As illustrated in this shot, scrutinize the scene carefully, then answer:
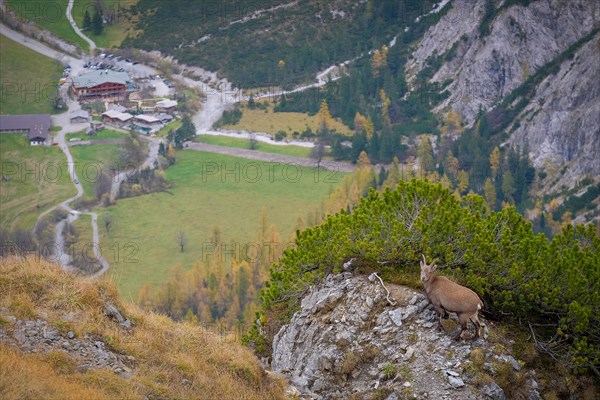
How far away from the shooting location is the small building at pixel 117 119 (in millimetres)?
137625

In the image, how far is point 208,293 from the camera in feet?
265

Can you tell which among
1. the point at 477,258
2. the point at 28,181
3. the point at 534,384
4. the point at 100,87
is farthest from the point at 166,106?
the point at 534,384

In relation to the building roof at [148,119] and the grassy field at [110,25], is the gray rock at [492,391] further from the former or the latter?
the grassy field at [110,25]

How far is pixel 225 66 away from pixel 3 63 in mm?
46840

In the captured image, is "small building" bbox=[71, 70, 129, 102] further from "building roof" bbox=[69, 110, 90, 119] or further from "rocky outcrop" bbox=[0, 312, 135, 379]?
"rocky outcrop" bbox=[0, 312, 135, 379]

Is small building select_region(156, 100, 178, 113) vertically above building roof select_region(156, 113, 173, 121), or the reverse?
small building select_region(156, 100, 178, 113)

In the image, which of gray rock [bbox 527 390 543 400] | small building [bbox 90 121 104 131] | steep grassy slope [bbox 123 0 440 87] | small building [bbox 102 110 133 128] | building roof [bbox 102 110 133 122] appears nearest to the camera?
gray rock [bbox 527 390 543 400]

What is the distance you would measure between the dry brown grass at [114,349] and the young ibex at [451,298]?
5736mm

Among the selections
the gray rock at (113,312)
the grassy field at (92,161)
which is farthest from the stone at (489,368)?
the grassy field at (92,161)

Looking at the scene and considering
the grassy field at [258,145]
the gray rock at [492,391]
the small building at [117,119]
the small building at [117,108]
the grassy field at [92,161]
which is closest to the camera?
the gray rock at [492,391]

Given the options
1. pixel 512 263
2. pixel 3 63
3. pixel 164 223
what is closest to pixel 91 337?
pixel 512 263

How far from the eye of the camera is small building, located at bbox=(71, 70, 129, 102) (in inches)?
5827

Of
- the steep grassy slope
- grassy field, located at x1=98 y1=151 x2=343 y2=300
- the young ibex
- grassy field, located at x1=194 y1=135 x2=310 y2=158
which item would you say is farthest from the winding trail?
the young ibex

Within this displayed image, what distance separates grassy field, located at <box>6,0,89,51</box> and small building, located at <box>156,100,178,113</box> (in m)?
34.7
